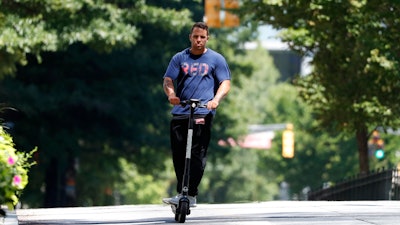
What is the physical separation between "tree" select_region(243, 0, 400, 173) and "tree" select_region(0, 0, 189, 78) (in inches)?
200

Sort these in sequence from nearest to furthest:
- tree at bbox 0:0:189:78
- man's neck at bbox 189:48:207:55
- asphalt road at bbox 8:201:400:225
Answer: man's neck at bbox 189:48:207:55, asphalt road at bbox 8:201:400:225, tree at bbox 0:0:189:78

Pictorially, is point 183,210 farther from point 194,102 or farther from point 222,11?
point 222,11

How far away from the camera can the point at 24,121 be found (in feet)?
130

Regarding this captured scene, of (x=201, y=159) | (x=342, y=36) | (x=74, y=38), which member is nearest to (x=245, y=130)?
(x=74, y=38)

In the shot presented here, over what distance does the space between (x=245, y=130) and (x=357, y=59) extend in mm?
35913

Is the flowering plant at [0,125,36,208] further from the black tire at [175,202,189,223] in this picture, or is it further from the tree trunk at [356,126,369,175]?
the tree trunk at [356,126,369,175]

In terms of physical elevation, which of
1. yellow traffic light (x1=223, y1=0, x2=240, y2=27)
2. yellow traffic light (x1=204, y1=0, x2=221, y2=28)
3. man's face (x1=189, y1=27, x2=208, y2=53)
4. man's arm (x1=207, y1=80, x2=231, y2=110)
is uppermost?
yellow traffic light (x1=204, y1=0, x2=221, y2=28)

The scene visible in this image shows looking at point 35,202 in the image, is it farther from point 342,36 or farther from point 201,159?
point 201,159

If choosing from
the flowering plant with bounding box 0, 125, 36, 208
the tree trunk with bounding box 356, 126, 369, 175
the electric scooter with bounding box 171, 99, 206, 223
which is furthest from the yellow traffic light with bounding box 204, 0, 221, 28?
the flowering plant with bounding box 0, 125, 36, 208

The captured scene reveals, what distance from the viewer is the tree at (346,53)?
21.9 m

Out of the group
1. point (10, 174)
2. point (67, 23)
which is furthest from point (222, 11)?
point (10, 174)

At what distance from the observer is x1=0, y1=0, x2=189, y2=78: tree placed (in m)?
26.9

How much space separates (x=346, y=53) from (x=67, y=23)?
8280 millimetres

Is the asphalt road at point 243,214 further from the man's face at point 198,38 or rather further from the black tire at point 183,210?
the man's face at point 198,38
